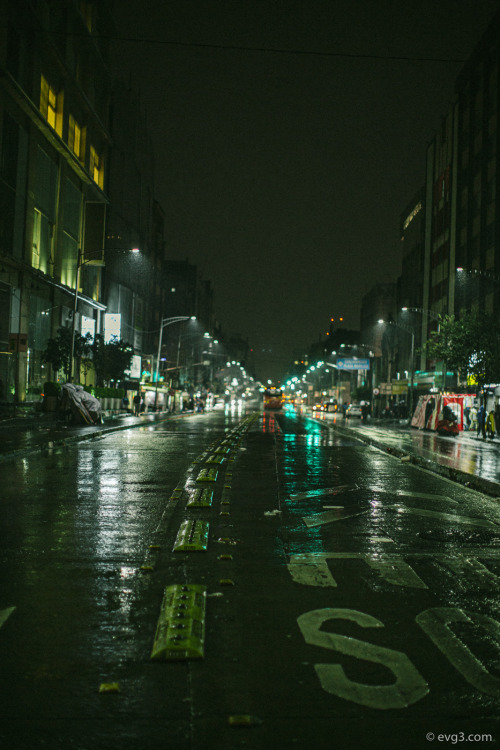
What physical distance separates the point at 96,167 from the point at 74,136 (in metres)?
8.16

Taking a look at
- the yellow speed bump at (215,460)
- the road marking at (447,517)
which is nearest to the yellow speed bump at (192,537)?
the road marking at (447,517)

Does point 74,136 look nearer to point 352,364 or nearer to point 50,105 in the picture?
point 50,105

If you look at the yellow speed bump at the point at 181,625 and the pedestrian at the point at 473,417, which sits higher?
the pedestrian at the point at 473,417

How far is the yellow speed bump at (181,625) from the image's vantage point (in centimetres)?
447

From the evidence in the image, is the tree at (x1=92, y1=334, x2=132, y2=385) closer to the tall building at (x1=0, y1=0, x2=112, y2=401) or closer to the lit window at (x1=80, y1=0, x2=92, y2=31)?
the tall building at (x1=0, y1=0, x2=112, y2=401)

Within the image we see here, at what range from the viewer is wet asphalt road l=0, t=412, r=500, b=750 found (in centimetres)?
360

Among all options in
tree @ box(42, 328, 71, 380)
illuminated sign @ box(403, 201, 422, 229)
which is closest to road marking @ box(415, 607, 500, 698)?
tree @ box(42, 328, 71, 380)

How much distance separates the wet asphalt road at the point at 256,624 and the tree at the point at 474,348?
2883 centimetres

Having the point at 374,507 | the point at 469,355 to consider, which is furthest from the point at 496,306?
the point at 374,507

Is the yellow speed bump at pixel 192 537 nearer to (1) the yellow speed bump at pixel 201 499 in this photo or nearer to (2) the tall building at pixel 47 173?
(1) the yellow speed bump at pixel 201 499

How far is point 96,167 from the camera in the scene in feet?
223

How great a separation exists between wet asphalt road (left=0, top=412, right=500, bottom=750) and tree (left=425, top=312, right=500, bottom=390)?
28.8 metres

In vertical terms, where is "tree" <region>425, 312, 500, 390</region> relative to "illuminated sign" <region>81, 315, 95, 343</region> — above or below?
below

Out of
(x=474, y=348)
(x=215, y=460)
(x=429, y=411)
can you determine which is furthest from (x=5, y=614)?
(x=429, y=411)
